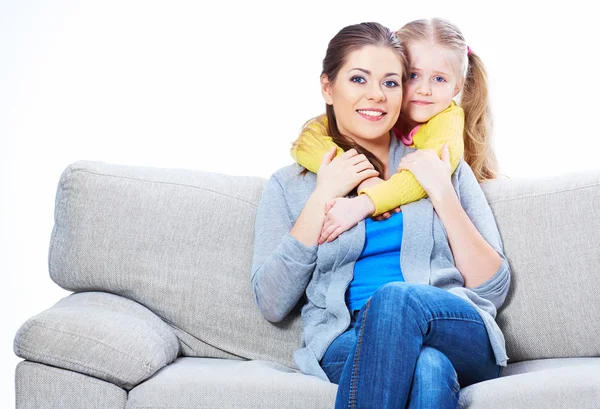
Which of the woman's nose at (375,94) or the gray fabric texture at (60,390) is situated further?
the woman's nose at (375,94)

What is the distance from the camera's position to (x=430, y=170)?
2.13 meters

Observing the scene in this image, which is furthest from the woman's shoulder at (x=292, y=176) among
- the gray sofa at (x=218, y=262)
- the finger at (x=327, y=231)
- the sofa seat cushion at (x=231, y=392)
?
the sofa seat cushion at (x=231, y=392)

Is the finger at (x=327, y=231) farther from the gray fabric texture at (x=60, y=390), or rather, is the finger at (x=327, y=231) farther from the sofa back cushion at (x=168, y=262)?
the gray fabric texture at (x=60, y=390)

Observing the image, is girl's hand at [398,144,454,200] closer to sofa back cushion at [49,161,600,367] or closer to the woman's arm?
the woman's arm

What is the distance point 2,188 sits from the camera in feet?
10.5

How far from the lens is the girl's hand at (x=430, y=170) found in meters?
2.11

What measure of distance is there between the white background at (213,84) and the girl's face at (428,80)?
0.89 m

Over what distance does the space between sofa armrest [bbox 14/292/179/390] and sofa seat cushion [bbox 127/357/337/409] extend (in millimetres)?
53

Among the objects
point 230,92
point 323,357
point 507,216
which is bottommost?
point 323,357

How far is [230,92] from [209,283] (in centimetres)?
112

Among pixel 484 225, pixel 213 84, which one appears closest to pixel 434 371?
pixel 484 225

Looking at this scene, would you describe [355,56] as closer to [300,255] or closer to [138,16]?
[300,255]

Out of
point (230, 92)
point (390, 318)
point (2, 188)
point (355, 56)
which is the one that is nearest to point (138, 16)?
point (230, 92)

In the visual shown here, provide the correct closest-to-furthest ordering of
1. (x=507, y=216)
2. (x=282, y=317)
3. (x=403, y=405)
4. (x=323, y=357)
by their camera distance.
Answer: (x=403, y=405)
(x=323, y=357)
(x=282, y=317)
(x=507, y=216)
